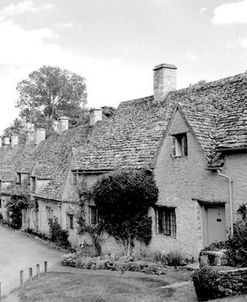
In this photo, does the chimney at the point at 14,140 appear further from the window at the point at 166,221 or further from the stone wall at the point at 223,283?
the stone wall at the point at 223,283

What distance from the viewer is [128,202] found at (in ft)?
66.9

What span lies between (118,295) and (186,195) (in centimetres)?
603

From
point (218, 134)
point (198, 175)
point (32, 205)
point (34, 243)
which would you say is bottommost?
point (34, 243)

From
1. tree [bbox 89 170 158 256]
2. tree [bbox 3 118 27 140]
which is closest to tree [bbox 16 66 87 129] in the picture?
Result: tree [bbox 3 118 27 140]

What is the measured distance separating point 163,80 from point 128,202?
1016cm

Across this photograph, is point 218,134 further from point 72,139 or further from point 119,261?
point 72,139

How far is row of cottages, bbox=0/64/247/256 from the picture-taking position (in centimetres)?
1633

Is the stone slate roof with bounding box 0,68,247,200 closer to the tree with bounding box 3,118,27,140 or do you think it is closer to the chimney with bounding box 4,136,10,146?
the chimney with bounding box 4,136,10,146

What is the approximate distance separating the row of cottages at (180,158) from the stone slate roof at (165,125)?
43 millimetres

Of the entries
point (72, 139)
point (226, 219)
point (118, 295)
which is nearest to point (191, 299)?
point (118, 295)

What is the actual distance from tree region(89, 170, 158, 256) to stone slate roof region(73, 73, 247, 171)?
1089 millimetres

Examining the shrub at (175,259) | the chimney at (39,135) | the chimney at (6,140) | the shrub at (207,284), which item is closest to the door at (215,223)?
the shrub at (175,259)

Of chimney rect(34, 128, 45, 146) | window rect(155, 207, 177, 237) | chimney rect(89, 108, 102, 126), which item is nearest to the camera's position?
window rect(155, 207, 177, 237)

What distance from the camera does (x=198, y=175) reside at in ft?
57.5
